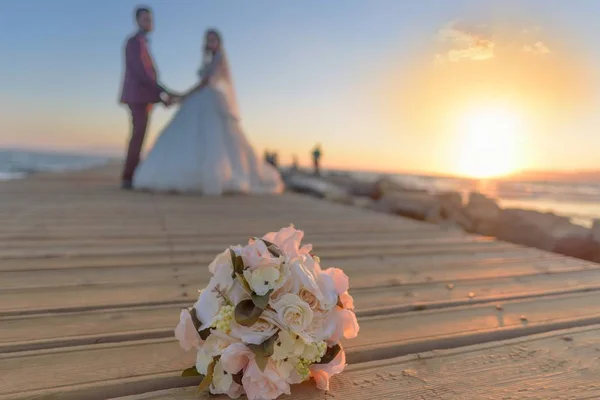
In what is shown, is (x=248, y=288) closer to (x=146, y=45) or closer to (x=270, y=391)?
(x=270, y=391)

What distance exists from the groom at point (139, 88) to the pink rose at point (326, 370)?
6.17 metres

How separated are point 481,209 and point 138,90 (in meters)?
5.32

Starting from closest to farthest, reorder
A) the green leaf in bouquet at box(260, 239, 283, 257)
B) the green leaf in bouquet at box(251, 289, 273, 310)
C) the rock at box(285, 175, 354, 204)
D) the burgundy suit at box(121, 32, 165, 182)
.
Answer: the green leaf in bouquet at box(251, 289, 273, 310) < the green leaf in bouquet at box(260, 239, 283, 257) < the burgundy suit at box(121, 32, 165, 182) < the rock at box(285, 175, 354, 204)

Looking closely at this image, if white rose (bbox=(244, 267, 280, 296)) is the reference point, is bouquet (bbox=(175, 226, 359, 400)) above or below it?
below

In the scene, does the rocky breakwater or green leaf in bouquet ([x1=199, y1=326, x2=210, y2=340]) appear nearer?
green leaf in bouquet ([x1=199, y1=326, x2=210, y2=340])

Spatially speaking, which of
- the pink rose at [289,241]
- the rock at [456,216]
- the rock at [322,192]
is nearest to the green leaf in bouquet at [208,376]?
the pink rose at [289,241]

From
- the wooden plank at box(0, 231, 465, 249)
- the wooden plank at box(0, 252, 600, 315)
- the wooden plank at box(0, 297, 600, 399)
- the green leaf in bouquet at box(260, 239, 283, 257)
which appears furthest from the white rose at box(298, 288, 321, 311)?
the wooden plank at box(0, 231, 465, 249)

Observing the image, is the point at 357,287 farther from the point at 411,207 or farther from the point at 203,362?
the point at 411,207


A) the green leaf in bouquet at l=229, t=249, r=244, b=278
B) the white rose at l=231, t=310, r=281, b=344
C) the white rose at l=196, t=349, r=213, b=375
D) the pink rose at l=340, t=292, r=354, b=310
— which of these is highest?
the green leaf in bouquet at l=229, t=249, r=244, b=278

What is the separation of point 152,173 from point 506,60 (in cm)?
492

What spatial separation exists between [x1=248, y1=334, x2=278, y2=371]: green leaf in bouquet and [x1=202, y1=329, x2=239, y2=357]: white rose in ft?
0.17

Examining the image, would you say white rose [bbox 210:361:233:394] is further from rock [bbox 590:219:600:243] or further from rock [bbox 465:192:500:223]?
rock [bbox 465:192:500:223]

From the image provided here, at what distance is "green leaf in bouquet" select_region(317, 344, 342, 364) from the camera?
3.47ft

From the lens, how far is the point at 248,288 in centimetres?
100
